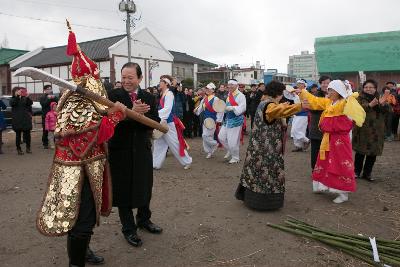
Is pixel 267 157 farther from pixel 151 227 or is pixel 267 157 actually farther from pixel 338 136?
pixel 151 227

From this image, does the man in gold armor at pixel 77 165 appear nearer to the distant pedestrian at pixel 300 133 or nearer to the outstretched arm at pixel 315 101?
the outstretched arm at pixel 315 101

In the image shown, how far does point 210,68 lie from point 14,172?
51.8 meters

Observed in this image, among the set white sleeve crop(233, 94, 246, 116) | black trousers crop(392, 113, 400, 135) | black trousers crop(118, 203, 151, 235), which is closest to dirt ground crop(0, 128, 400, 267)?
black trousers crop(118, 203, 151, 235)

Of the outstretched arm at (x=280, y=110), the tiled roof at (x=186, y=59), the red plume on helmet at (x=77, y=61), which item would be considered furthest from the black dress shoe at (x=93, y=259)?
the tiled roof at (x=186, y=59)

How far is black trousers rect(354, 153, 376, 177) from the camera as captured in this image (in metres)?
6.91

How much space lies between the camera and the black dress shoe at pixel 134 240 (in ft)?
13.0

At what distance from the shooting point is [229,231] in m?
4.45

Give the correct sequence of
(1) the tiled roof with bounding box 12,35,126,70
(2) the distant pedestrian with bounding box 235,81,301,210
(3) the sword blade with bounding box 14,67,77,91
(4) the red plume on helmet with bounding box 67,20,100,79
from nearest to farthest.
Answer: (3) the sword blade with bounding box 14,67,77,91, (4) the red plume on helmet with bounding box 67,20,100,79, (2) the distant pedestrian with bounding box 235,81,301,210, (1) the tiled roof with bounding box 12,35,126,70

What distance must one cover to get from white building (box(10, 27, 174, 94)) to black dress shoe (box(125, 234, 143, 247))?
101ft

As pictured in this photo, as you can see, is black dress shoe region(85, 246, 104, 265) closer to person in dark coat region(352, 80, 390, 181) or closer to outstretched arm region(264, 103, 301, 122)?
outstretched arm region(264, 103, 301, 122)

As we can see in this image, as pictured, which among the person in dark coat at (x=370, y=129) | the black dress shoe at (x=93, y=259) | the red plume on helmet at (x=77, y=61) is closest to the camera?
the red plume on helmet at (x=77, y=61)

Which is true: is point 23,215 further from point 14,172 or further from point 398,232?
point 398,232

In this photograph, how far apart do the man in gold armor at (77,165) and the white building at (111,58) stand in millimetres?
31313

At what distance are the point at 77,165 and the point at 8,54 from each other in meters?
46.5
